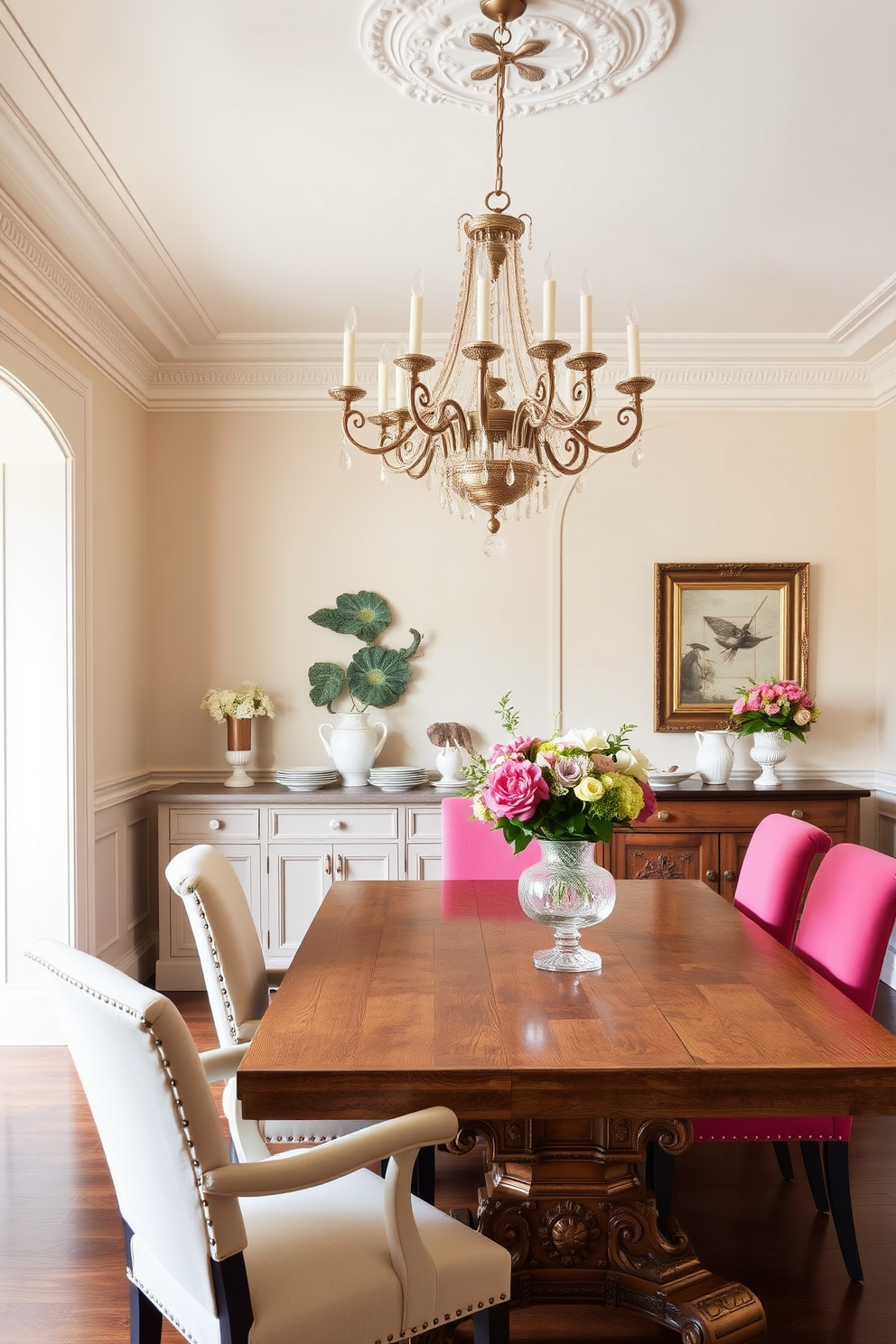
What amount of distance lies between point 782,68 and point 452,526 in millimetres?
2704

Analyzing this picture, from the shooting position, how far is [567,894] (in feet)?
7.31

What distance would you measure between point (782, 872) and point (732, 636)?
7.89ft

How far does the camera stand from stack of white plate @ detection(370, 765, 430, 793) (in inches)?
185

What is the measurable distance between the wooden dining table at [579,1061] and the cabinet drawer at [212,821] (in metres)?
2.05

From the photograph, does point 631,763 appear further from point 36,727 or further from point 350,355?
point 36,727

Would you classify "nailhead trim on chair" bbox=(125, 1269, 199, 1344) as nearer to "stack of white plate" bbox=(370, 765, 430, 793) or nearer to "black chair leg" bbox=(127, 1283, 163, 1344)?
"black chair leg" bbox=(127, 1283, 163, 1344)

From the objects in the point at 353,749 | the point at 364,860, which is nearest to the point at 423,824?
the point at 364,860

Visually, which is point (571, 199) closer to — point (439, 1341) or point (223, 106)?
point (223, 106)

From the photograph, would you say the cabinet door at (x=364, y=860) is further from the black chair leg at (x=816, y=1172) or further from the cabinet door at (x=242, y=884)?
the black chair leg at (x=816, y=1172)

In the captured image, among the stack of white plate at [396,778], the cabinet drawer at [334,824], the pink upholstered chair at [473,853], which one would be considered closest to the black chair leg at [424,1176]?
the pink upholstered chair at [473,853]

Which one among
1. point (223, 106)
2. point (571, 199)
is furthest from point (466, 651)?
point (223, 106)

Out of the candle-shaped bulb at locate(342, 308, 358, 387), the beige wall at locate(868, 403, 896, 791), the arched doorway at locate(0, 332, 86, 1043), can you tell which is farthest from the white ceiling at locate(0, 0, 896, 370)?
the arched doorway at locate(0, 332, 86, 1043)

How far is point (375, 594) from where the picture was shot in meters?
5.09

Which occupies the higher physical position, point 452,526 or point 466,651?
point 452,526
